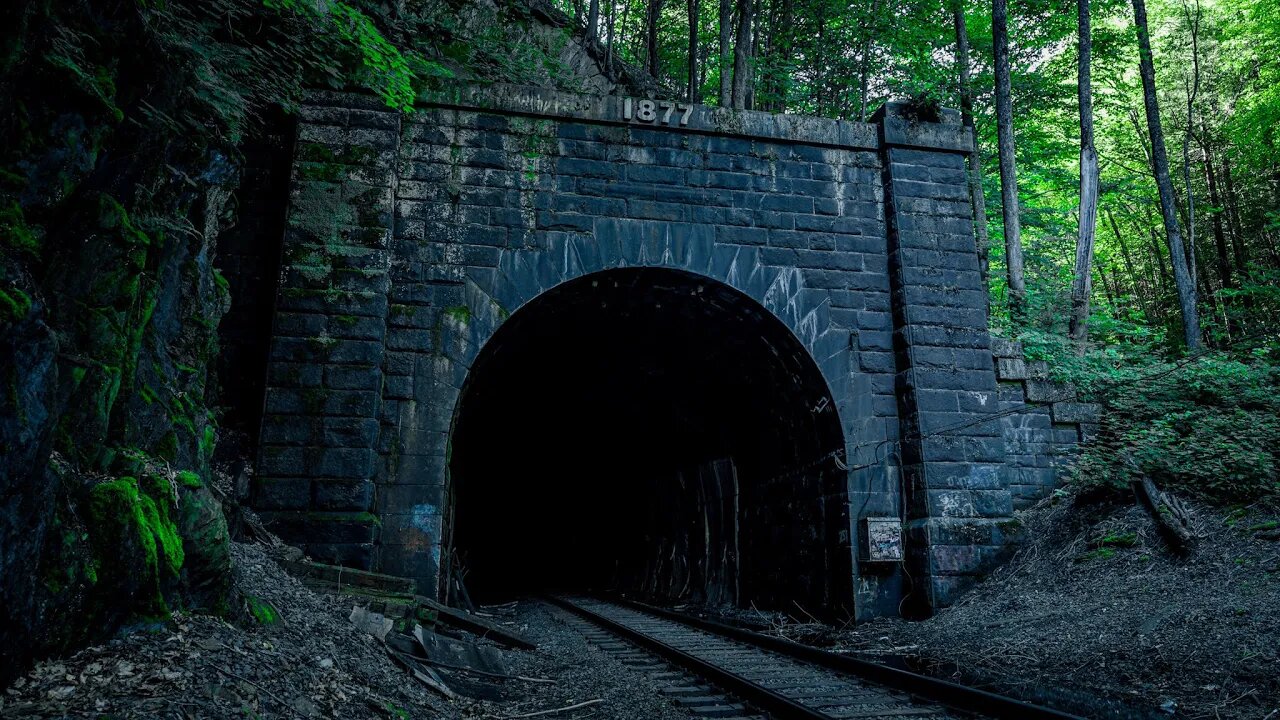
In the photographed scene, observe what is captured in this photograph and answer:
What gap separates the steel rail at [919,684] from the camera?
396 centimetres

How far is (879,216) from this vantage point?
855cm

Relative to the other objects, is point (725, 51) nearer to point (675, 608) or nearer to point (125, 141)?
point (675, 608)

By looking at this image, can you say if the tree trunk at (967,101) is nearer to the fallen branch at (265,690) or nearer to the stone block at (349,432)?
the stone block at (349,432)

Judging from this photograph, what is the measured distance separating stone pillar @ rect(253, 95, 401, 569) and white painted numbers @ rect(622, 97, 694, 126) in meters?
2.31

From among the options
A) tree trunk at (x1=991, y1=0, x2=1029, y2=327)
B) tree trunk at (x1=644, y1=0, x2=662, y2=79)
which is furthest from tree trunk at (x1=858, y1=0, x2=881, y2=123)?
tree trunk at (x1=644, y1=0, x2=662, y2=79)

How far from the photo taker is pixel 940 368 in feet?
26.5

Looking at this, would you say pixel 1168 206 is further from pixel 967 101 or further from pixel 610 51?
pixel 610 51

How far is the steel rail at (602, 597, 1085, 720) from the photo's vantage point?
13.0 ft

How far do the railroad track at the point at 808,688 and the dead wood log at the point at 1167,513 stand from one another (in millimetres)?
3086

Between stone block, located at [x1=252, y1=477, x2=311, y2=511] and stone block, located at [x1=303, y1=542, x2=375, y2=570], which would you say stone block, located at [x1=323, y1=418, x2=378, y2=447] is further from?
stone block, located at [x1=303, y1=542, x2=375, y2=570]

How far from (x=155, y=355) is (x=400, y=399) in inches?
123

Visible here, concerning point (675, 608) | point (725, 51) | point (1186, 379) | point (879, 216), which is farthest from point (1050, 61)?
point (675, 608)

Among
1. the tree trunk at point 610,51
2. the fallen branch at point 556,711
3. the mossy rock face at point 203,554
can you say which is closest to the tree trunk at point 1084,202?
the tree trunk at point 610,51

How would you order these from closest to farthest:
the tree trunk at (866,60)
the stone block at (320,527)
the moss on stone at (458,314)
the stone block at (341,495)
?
the stone block at (320,527) → the stone block at (341,495) → the moss on stone at (458,314) → the tree trunk at (866,60)
